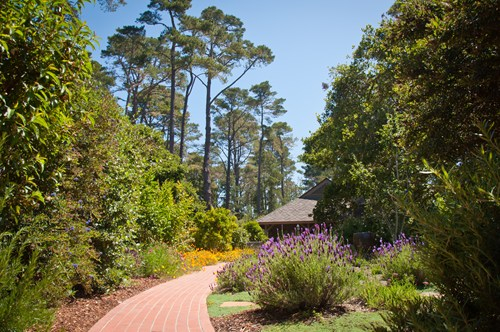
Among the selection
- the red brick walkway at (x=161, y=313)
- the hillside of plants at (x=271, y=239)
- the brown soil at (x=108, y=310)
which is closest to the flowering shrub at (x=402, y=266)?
the hillside of plants at (x=271, y=239)

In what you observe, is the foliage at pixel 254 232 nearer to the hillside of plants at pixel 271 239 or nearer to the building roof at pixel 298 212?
the building roof at pixel 298 212

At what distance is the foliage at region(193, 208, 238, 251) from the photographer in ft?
58.5

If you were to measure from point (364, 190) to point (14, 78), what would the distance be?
13.5m

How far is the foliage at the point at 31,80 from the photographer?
3.27 meters

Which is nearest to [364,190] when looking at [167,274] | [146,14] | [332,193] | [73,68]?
[332,193]

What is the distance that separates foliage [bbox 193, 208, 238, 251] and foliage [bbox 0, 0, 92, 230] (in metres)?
14.2

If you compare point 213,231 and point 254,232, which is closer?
point 213,231

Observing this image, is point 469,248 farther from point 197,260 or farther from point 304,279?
point 197,260

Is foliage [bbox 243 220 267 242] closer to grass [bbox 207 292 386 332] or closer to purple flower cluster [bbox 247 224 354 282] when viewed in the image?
purple flower cluster [bbox 247 224 354 282]

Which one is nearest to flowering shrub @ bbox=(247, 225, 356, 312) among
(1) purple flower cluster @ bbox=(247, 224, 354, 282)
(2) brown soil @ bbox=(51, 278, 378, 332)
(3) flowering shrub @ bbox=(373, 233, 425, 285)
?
(1) purple flower cluster @ bbox=(247, 224, 354, 282)

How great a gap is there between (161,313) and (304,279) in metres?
2.26

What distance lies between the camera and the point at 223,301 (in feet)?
21.5

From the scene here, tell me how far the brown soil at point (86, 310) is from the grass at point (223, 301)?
1.56 m

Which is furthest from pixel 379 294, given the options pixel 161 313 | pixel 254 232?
pixel 254 232
